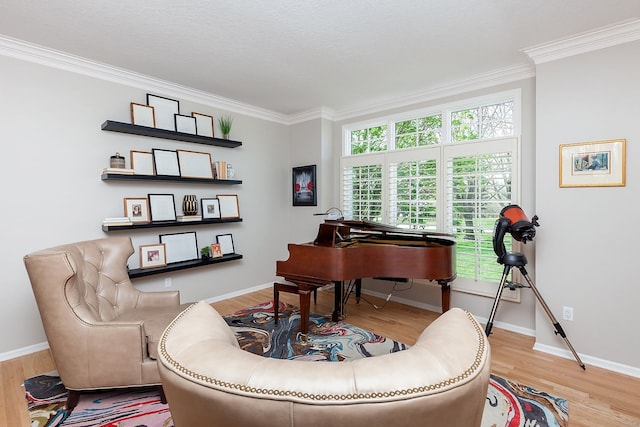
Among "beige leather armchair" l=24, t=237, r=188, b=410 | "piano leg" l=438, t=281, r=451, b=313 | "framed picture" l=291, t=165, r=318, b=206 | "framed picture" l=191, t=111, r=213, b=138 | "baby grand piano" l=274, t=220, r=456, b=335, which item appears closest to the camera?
"beige leather armchair" l=24, t=237, r=188, b=410

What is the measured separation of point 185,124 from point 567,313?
4.51 meters

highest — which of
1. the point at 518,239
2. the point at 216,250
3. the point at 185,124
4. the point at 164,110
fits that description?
the point at 164,110

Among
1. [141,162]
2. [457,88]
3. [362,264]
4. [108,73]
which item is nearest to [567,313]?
[362,264]

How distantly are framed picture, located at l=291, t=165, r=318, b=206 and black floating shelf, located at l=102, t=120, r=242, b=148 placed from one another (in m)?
1.13

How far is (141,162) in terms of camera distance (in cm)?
356

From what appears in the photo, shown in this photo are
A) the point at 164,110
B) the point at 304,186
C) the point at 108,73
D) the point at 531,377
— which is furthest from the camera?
the point at 304,186

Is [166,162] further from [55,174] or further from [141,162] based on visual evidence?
[55,174]

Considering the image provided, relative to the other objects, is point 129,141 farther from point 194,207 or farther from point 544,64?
point 544,64

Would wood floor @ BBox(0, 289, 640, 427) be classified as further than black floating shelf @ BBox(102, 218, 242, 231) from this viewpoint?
No

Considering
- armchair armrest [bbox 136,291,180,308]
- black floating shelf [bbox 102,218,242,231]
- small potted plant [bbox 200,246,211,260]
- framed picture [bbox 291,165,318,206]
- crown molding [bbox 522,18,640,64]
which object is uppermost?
crown molding [bbox 522,18,640,64]

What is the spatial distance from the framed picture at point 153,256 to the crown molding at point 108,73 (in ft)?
5.99

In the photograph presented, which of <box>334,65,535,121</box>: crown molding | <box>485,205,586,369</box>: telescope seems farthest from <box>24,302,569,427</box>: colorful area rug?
<box>334,65,535,121</box>: crown molding

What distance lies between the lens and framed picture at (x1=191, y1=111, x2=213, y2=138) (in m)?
4.07

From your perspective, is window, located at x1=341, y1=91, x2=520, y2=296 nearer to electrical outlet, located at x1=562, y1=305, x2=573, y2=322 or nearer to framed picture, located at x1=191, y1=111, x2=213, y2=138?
electrical outlet, located at x1=562, y1=305, x2=573, y2=322
